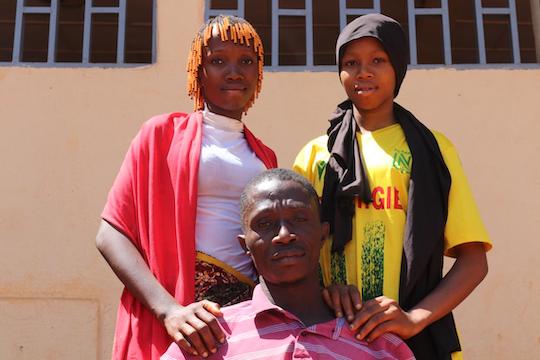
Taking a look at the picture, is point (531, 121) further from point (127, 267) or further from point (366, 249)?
point (127, 267)

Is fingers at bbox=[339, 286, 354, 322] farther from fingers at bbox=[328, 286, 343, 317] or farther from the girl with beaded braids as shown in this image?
the girl with beaded braids

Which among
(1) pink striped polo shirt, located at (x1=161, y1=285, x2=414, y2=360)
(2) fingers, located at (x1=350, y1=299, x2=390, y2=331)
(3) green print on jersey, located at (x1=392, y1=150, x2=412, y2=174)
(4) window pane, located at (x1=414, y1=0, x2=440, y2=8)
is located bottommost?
(1) pink striped polo shirt, located at (x1=161, y1=285, x2=414, y2=360)

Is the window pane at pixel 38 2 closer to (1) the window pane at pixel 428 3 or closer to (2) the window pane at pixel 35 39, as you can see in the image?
(2) the window pane at pixel 35 39

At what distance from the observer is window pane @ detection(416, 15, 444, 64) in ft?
18.3

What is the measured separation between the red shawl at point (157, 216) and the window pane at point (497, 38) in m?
3.17

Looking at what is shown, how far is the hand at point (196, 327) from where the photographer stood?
1.89m

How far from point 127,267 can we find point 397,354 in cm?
79

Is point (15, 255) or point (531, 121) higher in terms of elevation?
point (531, 121)

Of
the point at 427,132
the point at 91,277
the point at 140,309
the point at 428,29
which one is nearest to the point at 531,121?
the point at 428,29

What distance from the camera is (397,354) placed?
6.40 feet

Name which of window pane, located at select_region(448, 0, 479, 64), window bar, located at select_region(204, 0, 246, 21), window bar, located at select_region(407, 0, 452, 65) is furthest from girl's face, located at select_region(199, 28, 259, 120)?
window pane, located at select_region(448, 0, 479, 64)

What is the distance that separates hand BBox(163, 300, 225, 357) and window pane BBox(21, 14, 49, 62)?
11.9 ft

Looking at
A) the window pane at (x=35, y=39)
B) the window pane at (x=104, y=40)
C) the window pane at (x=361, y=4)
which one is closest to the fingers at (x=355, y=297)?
the window pane at (x=361, y=4)

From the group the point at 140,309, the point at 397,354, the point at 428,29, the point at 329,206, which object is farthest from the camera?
the point at 428,29
